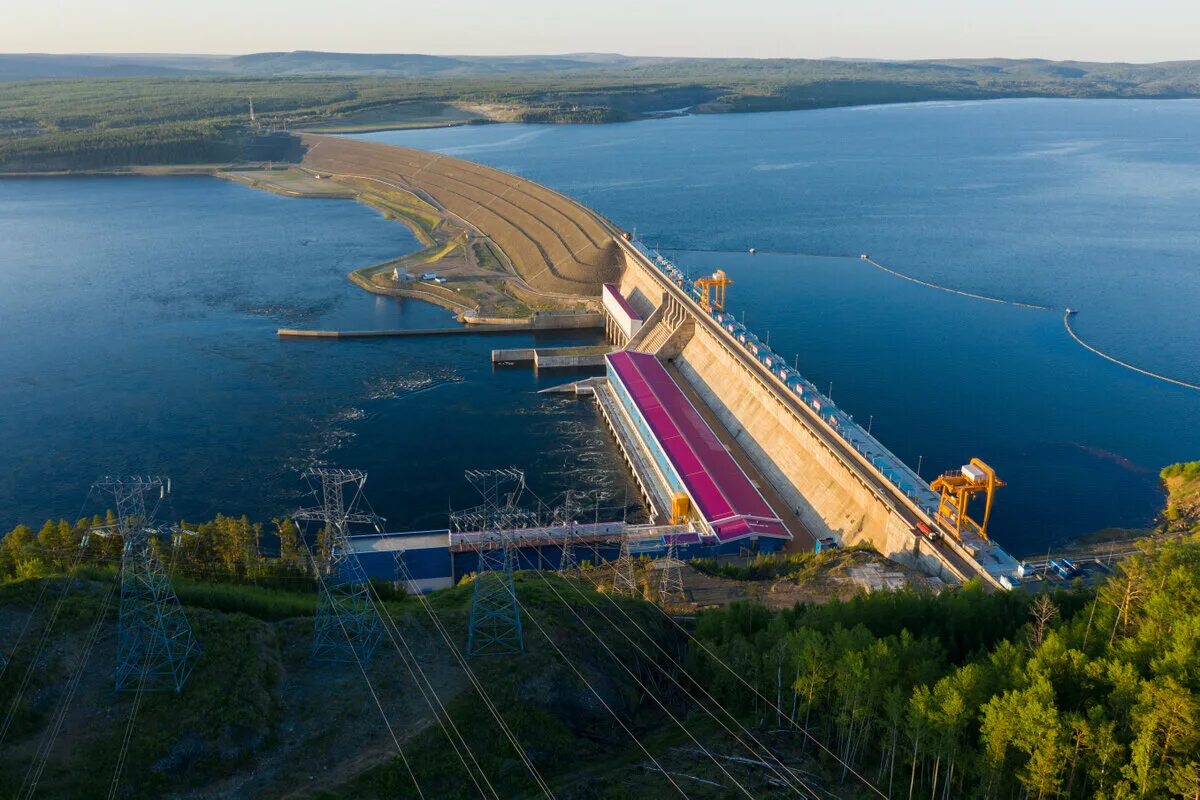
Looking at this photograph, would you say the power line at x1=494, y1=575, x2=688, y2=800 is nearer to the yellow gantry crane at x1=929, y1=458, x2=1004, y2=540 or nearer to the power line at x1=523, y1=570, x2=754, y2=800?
the power line at x1=523, y1=570, x2=754, y2=800

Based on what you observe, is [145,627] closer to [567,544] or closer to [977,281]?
[567,544]

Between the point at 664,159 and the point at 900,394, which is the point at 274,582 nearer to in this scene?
the point at 900,394

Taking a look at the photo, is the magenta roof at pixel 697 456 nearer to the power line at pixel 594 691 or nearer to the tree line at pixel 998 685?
the tree line at pixel 998 685

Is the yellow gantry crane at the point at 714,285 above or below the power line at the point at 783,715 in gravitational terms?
above

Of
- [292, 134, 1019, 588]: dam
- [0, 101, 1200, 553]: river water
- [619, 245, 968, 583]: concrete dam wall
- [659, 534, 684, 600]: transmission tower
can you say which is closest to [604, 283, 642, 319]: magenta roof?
[292, 134, 1019, 588]: dam

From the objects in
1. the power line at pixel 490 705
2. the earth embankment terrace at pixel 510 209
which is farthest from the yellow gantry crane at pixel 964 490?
the earth embankment terrace at pixel 510 209

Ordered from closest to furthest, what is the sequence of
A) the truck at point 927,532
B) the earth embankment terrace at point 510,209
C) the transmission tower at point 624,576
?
the transmission tower at point 624,576, the truck at point 927,532, the earth embankment terrace at point 510,209

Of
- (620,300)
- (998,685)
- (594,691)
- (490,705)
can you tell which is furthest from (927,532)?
(620,300)

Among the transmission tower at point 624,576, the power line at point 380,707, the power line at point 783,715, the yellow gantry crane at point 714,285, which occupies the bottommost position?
the transmission tower at point 624,576
